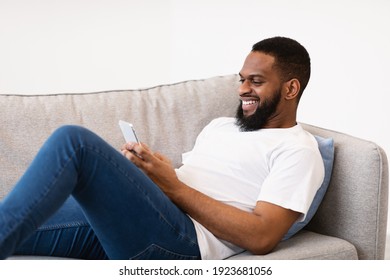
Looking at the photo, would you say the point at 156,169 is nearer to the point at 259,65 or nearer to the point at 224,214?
the point at 224,214

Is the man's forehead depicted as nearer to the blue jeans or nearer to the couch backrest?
the couch backrest

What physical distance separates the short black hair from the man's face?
0.02m

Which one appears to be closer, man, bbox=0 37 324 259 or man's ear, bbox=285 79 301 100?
man, bbox=0 37 324 259

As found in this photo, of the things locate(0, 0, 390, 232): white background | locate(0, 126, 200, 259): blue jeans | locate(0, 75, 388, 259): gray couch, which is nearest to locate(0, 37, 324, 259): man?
locate(0, 126, 200, 259): blue jeans

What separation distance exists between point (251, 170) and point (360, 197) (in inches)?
13.0

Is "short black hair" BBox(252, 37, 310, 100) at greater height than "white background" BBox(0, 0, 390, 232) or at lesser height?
greater

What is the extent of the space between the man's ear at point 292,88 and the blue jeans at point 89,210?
56 cm

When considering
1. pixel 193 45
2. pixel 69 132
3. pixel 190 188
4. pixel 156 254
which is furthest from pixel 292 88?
pixel 193 45

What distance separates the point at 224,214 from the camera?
1813mm

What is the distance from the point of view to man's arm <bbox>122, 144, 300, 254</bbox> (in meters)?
1.78

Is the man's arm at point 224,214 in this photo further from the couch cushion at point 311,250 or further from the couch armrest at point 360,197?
the couch armrest at point 360,197

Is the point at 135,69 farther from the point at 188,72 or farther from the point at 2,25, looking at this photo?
the point at 2,25

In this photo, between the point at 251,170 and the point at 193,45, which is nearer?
the point at 251,170

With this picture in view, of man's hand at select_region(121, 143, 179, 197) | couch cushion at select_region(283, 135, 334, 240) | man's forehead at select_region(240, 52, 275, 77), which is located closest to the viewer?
man's hand at select_region(121, 143, 179, 197)
